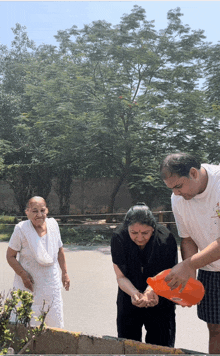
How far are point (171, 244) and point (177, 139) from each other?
40.5 feet

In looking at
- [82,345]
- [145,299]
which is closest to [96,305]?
[145,299]

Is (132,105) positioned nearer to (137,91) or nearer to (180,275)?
(137,91)

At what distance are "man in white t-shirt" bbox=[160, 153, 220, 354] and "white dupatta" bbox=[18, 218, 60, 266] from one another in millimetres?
1434

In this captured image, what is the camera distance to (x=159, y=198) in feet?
52.1

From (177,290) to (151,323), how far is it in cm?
65

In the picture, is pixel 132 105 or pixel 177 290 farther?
pixel 132 105

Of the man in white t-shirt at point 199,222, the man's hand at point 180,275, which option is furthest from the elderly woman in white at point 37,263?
the man's hand at point 180,275

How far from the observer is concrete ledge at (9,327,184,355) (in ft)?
7.37

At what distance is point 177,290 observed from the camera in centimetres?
269

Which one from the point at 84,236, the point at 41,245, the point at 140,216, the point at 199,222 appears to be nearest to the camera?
the point at 199,222

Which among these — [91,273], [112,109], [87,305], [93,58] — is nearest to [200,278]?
[87,305]

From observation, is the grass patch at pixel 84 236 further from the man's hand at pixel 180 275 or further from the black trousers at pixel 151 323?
the man's hand at pixel 180 275

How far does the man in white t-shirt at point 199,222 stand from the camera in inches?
103

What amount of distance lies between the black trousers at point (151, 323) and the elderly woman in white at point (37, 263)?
0.93m
